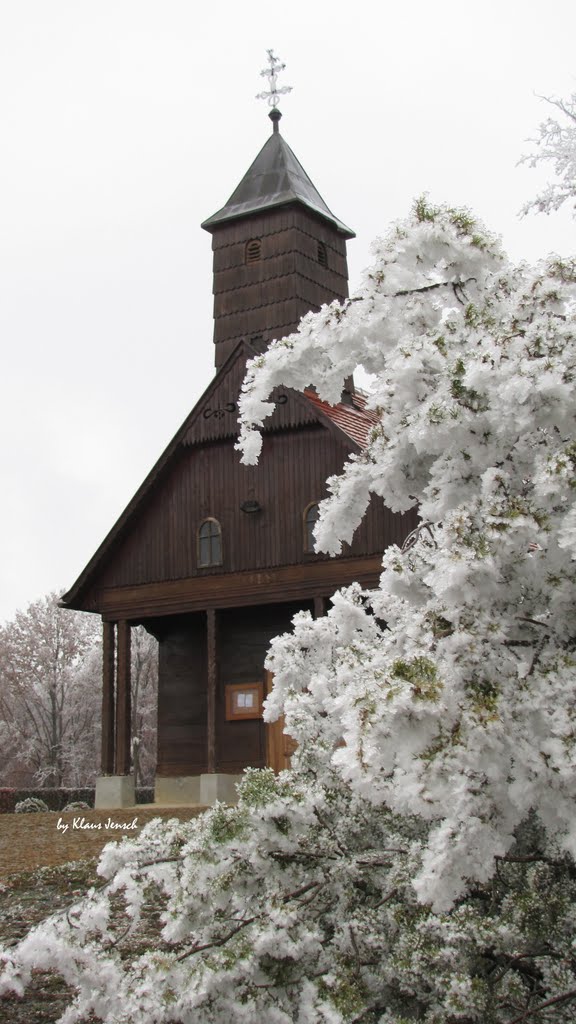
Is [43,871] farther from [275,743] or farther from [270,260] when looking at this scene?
[270,260]

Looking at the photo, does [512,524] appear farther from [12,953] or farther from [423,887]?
[12,953]

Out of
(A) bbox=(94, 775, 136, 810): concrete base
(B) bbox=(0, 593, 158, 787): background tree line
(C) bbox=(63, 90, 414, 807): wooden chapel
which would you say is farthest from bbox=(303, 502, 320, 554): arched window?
(B) bbox=(0, 593, 158, 787): background tree line

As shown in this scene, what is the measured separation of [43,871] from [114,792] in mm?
10008

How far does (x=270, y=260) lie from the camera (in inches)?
889

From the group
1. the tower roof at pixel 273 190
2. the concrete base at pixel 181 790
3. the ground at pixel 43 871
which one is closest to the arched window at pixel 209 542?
the concrete base at pixel 181 790

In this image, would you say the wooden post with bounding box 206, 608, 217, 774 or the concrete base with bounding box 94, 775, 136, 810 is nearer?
the wooden post with bounding box 206, 608, 217, 774

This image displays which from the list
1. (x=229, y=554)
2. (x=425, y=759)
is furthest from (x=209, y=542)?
(x=425, y=759)

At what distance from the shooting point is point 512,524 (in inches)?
177

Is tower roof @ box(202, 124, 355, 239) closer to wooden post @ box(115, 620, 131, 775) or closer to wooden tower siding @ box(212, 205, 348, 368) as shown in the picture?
wooden tower siding @ box(212, 205, 348, 368)

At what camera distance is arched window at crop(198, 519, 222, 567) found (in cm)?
1980

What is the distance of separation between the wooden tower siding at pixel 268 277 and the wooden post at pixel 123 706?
591 cm

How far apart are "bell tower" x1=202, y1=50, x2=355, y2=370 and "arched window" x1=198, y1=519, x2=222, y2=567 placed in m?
3.84

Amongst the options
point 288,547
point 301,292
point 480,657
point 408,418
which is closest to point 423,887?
point 480,657

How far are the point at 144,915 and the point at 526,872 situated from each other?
339 cm
